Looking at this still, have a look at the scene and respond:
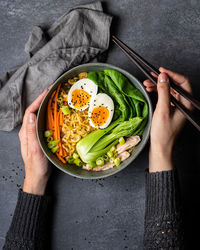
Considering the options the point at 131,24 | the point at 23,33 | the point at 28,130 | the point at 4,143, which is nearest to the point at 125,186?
the point at 28,130

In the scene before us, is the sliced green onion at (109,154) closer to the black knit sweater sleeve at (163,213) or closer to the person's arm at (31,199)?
the black knit sweater sleeve at (163,213)

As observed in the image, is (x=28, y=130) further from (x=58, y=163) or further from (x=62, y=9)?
(x=62, y=9)

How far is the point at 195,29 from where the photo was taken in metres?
1.84

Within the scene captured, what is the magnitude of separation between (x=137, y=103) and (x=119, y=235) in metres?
0.92

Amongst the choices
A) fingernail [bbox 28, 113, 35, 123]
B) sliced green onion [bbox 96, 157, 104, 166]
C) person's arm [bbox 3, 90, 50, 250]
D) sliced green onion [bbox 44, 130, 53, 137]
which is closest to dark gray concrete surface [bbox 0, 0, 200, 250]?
person's arm [bbox 3, 90, 50, 250]

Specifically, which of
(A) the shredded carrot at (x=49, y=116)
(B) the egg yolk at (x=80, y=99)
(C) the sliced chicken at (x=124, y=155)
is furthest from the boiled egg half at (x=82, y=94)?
(C) the sliced chicken at (x=124, y=155)

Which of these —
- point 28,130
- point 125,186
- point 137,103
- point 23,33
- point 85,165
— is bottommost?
point 125,186

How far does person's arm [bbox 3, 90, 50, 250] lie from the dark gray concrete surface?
10 centimetres

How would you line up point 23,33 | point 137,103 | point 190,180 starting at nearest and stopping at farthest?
point 137,103 → point 190,180 → point 23,33

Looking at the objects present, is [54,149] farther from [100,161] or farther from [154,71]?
[154,71]

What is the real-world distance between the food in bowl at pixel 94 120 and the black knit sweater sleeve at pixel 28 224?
366 millimetres

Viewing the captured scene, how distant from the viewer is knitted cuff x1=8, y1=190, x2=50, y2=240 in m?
1.79

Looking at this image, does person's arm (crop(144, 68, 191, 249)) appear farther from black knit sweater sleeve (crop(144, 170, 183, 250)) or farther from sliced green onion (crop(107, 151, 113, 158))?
sliced green onion (crop(107, 151, 113, 158))

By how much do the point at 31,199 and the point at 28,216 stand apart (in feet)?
0.36
